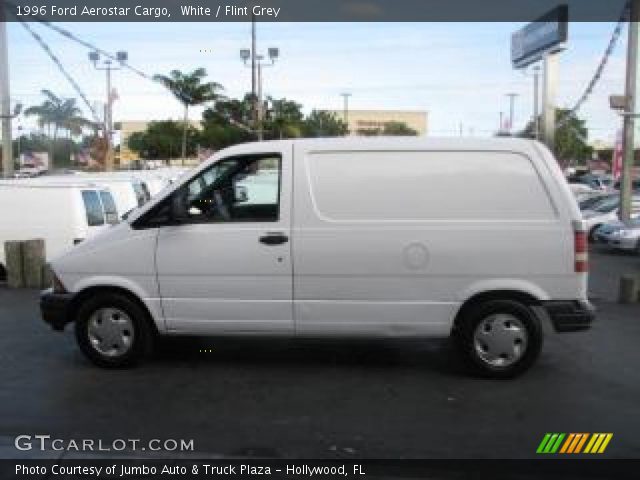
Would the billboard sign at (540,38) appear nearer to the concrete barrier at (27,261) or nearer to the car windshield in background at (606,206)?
Answer: the car windshield in background at (606,206)

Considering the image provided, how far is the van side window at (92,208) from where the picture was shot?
11833 millimetres

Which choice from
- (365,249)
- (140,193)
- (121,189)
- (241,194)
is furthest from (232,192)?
(140,193)

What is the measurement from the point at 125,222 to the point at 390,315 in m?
2.42

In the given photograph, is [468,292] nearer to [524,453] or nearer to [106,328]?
[524,453]

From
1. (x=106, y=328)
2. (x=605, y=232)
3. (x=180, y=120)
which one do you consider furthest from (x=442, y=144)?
(x=180, y=120)

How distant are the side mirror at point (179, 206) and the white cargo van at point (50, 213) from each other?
18.5ft

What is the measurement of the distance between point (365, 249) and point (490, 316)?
3.83 feet

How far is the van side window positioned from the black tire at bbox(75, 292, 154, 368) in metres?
5.49

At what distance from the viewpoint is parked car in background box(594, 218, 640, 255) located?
18.3m

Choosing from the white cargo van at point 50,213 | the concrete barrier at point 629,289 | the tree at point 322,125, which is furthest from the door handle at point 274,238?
the tree at point 322,125

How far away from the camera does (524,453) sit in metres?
4.74

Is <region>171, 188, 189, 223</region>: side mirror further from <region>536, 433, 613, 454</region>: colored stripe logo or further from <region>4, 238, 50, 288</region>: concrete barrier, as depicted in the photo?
<region>4, 238, 50, 288</region>: concrete barrier

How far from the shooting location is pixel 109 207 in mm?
12367

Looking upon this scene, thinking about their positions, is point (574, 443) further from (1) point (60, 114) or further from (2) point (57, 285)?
(1) point (60, 114)
